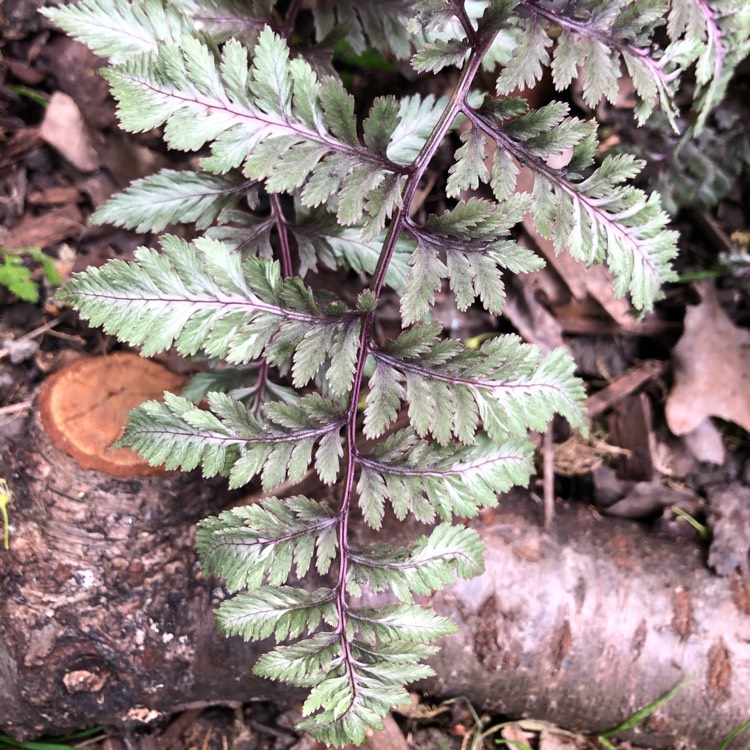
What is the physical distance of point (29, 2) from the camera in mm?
2578

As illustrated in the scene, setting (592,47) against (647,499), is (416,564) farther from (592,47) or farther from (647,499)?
Result: (592,47)

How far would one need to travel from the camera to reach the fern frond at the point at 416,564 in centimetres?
181

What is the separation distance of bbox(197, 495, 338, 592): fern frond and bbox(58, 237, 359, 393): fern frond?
372mm

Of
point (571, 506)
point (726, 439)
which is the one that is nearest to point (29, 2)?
point (571, 506)

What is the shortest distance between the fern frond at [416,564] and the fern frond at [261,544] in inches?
4.2

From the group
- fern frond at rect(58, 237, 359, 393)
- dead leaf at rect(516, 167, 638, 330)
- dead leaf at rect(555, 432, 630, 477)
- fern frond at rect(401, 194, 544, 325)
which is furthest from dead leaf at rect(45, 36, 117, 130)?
dead leaf at rect(555, 432, 630, 477)

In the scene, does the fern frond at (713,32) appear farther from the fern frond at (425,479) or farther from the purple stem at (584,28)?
the fern frond at (425,479)

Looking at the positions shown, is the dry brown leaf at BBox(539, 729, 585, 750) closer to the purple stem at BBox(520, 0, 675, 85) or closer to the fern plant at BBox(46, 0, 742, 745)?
the fern plant at BBox(46, 0, 742, 745)

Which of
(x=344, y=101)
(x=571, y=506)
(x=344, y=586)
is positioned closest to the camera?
(x=344, y=101)

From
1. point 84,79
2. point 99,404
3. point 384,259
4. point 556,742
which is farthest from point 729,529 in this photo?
point 84,79

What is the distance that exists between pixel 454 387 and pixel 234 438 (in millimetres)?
618

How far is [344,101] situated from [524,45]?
1.64 feet

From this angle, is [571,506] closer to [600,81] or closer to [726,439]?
[726,439]

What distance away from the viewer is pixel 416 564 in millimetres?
1841
